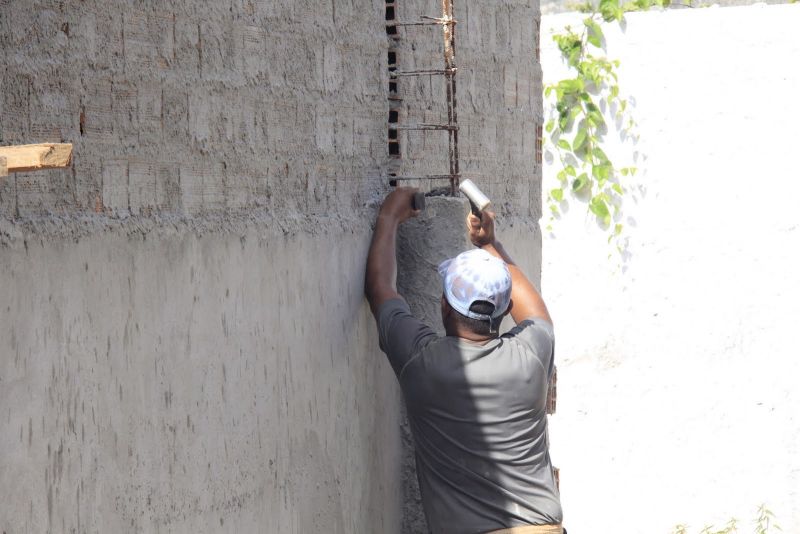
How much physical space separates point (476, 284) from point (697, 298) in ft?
11.9

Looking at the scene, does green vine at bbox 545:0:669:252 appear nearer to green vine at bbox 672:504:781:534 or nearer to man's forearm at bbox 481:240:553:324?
green vine at bbox 672:504:781:534

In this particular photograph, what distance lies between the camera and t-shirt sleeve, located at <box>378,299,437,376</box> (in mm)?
3250

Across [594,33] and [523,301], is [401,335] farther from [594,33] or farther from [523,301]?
[594,33]

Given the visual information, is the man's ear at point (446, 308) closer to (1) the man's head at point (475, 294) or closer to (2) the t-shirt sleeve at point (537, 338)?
(1) the man's head at point (475, 294)

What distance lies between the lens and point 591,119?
670cm

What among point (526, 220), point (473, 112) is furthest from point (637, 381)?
point (473, 112)

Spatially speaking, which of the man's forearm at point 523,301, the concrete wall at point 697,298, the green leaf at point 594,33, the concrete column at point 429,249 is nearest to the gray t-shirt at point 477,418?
the man's forearm at point 523,301

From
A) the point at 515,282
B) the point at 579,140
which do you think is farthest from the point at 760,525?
the point at 515,282

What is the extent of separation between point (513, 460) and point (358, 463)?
516 millimetres

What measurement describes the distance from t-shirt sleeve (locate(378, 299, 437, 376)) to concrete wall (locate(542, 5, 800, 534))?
11.8ft

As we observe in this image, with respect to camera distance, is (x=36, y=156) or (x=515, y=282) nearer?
(x=36, y=156)

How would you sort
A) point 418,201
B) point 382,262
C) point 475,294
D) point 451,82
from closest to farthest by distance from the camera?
point 475,294, point 382,262, point 418,201, point 451,82

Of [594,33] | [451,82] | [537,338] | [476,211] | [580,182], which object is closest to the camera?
[537,338]

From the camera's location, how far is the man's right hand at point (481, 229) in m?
3.79
